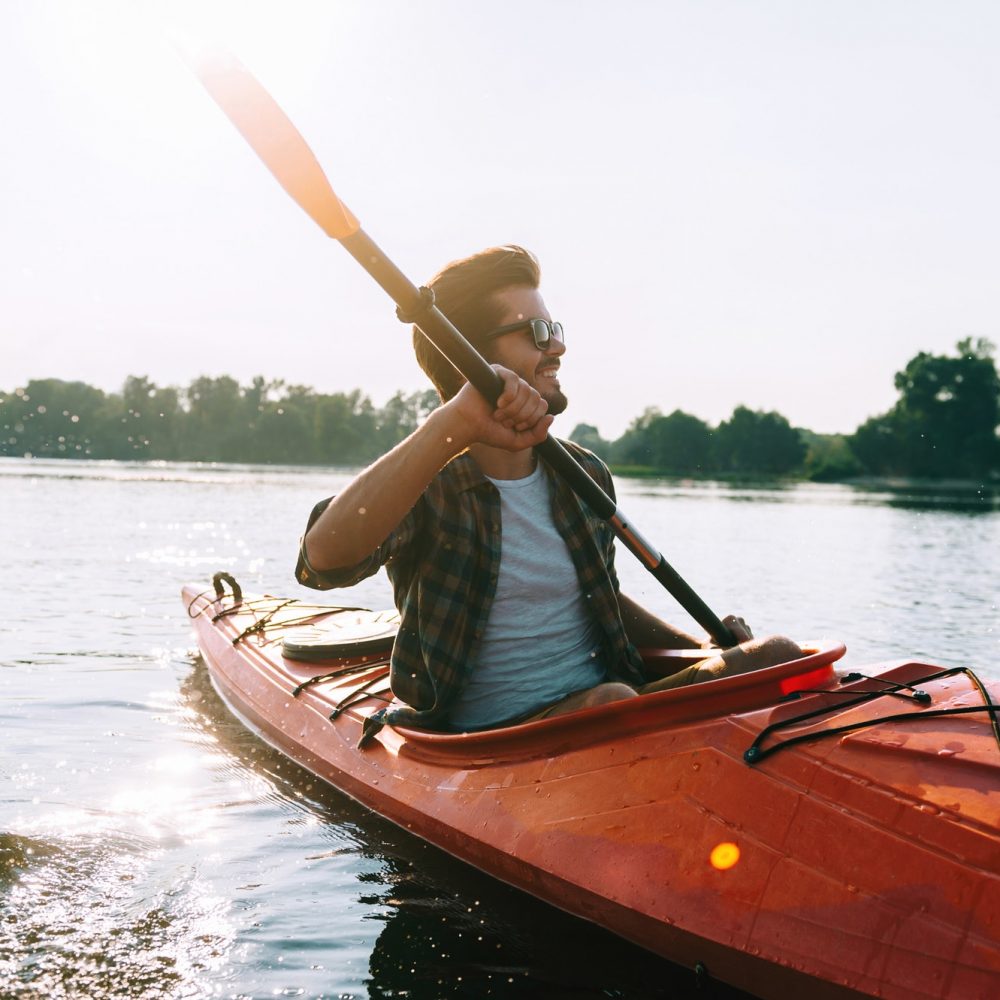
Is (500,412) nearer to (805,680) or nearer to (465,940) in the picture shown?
(805,680)

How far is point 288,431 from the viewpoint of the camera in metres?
88.4

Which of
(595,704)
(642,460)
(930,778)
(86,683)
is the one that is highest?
(642,460)

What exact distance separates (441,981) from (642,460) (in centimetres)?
9723

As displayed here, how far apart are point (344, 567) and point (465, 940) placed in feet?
4.09

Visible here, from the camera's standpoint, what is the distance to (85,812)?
397 centimetres

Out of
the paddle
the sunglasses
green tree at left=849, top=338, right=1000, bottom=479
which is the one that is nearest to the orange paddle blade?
the paddle

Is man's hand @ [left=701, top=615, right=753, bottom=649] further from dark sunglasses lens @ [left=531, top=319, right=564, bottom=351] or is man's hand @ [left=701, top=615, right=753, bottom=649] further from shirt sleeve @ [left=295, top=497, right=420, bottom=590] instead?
shirt sleeve @ [left=295, top=497, right=420, bottom=590]

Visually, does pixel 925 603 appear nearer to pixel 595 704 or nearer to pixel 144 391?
pixel 595 704

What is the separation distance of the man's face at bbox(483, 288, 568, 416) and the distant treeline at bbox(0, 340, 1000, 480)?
245 feet

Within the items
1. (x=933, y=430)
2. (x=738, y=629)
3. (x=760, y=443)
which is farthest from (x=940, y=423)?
(x=738, y=629)

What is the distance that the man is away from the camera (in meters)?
3.03

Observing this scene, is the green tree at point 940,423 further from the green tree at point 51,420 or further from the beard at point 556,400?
the beard at point 556,400

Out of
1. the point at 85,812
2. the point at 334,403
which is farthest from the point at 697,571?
the point at 334,403

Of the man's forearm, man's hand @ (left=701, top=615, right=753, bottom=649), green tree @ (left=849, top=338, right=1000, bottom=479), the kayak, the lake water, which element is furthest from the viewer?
green tree @ (left=849, top=338, right=1000, bottom=479)
